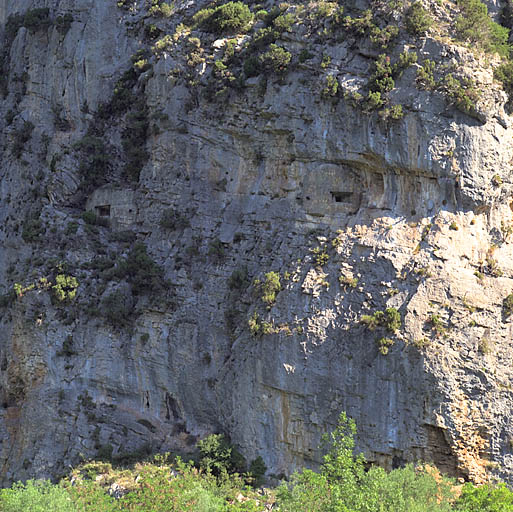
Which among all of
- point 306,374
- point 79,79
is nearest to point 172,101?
point 79,79

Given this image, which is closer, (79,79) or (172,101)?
(172,101)

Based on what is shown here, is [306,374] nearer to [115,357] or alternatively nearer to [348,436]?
[348,436]

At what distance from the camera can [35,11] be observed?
154 feet

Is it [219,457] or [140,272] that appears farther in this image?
[140,272]

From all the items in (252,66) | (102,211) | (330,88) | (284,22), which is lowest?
(102,211)

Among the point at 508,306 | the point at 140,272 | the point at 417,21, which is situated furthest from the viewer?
the point at 140,272

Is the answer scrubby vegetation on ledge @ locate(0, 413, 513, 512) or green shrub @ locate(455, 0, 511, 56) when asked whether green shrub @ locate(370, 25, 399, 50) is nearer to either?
green shrub @ locate(455, 0, 511, 56)

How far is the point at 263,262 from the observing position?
35.5 meters

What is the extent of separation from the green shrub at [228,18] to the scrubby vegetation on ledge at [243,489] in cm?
1923

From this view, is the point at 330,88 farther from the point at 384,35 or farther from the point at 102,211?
the point at 102,211

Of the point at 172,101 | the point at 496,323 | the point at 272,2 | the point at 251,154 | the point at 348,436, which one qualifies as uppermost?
the point at 272,2

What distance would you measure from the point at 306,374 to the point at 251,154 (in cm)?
1069

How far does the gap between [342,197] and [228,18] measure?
10.9m

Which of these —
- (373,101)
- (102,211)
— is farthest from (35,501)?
(373,101)
